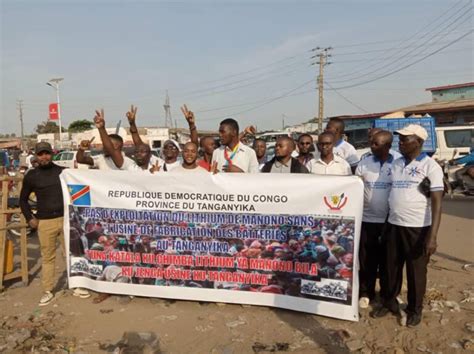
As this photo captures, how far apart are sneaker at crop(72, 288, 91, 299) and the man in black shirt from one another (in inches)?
10.2

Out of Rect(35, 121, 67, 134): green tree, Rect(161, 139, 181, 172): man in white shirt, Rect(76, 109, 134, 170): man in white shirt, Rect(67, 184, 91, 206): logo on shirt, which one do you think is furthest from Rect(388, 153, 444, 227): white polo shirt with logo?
Rect(35, 121, 67, 134): green tree

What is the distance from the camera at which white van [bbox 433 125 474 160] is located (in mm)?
12211

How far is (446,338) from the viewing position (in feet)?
11.4

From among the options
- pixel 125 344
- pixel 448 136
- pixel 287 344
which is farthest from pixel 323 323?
pixel 448 136

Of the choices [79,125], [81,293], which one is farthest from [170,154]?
[79,125]

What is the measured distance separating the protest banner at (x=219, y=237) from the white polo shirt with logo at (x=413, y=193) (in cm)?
34

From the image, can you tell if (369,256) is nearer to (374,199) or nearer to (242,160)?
(374,199)

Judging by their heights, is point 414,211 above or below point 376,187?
below

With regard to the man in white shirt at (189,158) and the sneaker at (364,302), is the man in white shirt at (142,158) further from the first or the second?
the sneaker at (364,302)

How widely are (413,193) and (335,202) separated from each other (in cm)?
70

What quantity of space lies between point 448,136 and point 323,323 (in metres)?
10.8

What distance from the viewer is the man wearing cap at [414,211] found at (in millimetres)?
3453

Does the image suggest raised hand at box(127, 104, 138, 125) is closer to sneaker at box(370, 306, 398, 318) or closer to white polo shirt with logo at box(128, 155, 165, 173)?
white polo shirt with logo at box(128, 155, 165, 173)

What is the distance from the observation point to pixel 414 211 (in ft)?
11.6
